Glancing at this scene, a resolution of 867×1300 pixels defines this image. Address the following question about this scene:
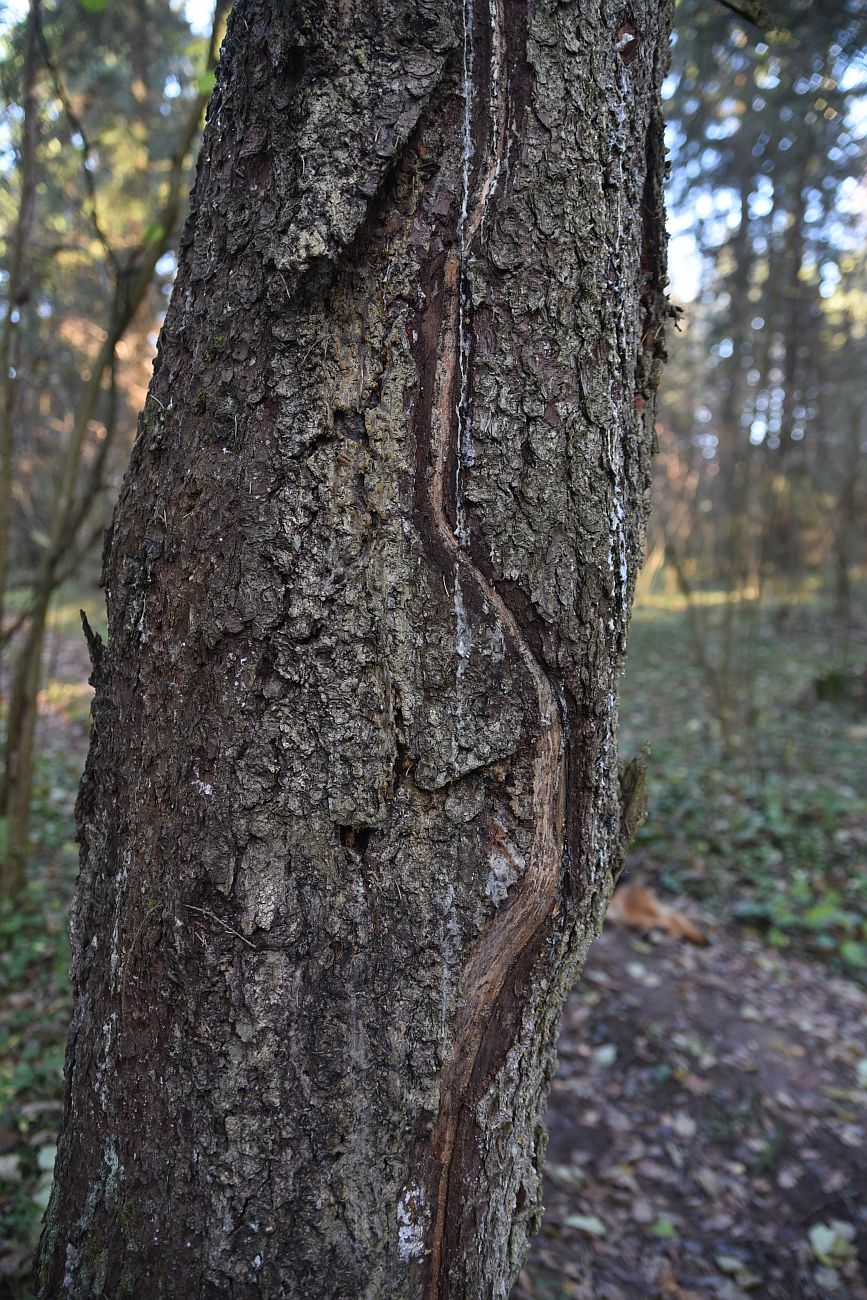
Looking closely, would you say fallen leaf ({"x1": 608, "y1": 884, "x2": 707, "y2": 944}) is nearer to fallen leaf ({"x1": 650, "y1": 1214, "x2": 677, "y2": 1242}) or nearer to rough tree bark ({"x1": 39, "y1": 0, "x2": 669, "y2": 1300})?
fallen leaf ({"x1": 650, "y1": 1214, "x2": 677, "y2": 1242})

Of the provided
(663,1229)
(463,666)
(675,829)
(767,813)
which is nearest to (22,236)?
(463,666)

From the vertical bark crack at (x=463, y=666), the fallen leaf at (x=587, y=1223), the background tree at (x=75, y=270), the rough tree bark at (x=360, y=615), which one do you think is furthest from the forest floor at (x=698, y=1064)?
the background tree at (x=75, y=270)

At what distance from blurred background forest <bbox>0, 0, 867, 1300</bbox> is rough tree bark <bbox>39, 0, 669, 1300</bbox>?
1.53 feet

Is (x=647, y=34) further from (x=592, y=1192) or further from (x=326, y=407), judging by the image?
(x=592, y=1192)

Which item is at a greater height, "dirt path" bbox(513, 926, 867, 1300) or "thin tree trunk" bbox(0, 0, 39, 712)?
"thin tree trunk" bbox(0, 0, 39, 712)

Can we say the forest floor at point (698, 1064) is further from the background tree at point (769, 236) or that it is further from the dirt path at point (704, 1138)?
the background tree at point (769, 236)

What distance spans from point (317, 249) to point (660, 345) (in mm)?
611

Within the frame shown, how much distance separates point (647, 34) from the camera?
1128 millimetres

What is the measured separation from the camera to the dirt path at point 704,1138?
7.08ft

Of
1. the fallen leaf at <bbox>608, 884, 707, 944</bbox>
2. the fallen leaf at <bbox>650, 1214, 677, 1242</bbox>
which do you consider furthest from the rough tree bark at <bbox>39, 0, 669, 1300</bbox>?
the fallen leaf at <bbox>608, 884, 707, 944</bbox>

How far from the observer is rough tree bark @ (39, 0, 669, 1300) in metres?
1.01

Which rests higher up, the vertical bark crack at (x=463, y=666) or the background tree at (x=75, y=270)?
the background tree at (x=75, y=270)

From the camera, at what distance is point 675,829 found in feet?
18.0

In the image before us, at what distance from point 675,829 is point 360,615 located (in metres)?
5.07
